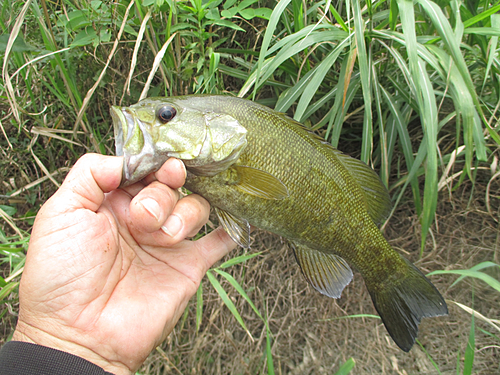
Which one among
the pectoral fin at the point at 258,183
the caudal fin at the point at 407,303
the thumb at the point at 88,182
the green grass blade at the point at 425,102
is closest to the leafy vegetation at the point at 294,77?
the green grass blade at the point at 425,102

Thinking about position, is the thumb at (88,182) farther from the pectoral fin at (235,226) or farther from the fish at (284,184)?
the pectoral fin at (235,226)

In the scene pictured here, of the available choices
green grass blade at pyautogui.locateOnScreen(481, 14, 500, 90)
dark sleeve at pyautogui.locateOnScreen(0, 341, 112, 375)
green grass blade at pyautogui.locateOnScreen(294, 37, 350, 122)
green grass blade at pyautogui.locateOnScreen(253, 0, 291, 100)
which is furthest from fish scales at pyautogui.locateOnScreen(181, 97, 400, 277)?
green grass blade at pyautogui.locateOnScreen(481, 14, 500, 90)

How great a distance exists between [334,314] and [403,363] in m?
0.55

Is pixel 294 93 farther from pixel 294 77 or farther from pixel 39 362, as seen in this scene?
pixel 39 362

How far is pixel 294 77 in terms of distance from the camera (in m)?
2.04

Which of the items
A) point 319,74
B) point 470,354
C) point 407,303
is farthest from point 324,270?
point 319,74

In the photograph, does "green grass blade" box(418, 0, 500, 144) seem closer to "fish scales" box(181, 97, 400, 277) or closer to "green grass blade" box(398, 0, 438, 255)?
"green grass blade" box(398, 0, 438, 255)

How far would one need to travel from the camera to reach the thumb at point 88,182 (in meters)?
1.18

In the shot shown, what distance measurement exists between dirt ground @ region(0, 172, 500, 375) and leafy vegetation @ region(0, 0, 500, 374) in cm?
10

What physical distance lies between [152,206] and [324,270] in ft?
3.00

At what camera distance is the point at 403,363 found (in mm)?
2207

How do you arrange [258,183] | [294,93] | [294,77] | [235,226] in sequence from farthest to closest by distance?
[294,77] < [294,93] < [235,226] < [258,183]

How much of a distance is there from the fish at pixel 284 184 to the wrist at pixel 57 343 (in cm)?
62

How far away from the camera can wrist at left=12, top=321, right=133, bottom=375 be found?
114cm
